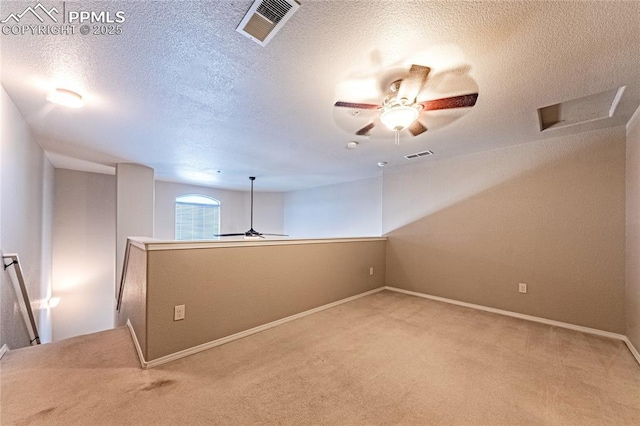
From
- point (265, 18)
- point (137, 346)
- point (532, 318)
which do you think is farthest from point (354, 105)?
point (532, 318)

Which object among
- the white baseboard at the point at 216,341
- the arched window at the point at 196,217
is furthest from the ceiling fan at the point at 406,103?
the arched window at the point at 196,217

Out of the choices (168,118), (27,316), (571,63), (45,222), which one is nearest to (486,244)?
(571,63)

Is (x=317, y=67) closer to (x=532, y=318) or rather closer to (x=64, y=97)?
(x=64, y=97)

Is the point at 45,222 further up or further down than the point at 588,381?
further up

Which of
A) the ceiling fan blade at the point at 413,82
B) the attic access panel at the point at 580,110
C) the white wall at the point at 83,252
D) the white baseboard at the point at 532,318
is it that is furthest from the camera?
the white wall at the point at 83,252

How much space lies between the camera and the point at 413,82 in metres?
1.91

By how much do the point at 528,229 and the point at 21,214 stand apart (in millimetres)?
6159

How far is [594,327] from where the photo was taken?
110 inches

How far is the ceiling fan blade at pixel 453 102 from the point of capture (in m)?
2.04

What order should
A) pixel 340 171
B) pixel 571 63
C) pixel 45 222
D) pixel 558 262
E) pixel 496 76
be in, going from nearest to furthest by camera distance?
pixel 571 63
pixel 496 76
pixel 558 262
pixel 45 222
pixel 340 171

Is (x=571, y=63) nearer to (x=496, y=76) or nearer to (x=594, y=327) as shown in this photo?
(x=496, y=76)

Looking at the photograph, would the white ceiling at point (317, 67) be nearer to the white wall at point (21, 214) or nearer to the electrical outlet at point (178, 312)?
the white wall at point (21, 214)

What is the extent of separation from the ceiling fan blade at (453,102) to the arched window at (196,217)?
606 centimetres

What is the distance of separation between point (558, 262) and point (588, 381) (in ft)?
5.18
